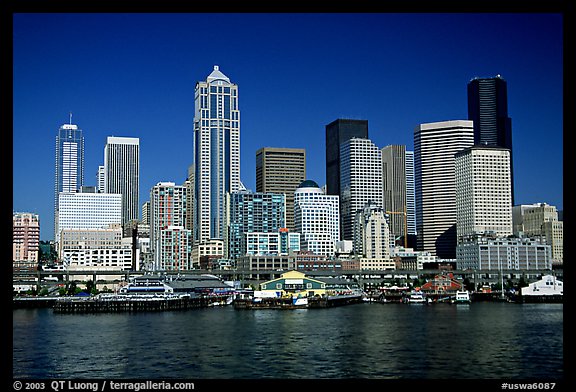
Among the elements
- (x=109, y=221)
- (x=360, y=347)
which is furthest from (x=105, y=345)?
(x=109, y=221)

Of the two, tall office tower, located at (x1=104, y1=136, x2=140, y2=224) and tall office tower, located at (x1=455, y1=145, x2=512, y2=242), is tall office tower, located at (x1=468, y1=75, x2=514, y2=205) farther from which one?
tall office tower, located at (x1=104, y1=136, x2=140, y2=224)

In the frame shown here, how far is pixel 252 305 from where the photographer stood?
4738 cm

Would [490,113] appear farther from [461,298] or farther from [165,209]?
[461,298]

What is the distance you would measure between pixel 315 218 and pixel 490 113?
50.7 meters

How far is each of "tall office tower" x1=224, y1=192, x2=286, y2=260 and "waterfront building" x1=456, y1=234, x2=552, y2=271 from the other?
1184 inches

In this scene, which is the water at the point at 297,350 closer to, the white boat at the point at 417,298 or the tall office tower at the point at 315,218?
the white boat at the point at 417,298

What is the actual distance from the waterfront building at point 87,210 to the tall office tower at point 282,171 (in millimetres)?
23424

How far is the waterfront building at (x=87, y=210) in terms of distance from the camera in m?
106

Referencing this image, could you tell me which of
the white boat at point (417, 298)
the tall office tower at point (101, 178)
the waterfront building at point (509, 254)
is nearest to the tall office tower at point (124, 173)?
the tall office tower at point (101, 178)

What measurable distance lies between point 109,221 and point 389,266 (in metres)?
44.5

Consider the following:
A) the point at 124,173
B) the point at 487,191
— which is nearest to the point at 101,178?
the point at 124,173

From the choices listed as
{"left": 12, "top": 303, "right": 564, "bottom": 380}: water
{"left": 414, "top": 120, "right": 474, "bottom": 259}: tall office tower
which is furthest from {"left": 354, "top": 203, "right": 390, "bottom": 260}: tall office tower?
{"left": 12, "top": 303, "right": 564, "bottom": 380}: water

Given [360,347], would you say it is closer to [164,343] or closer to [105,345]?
[164,343]

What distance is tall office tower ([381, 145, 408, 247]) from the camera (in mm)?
130000
